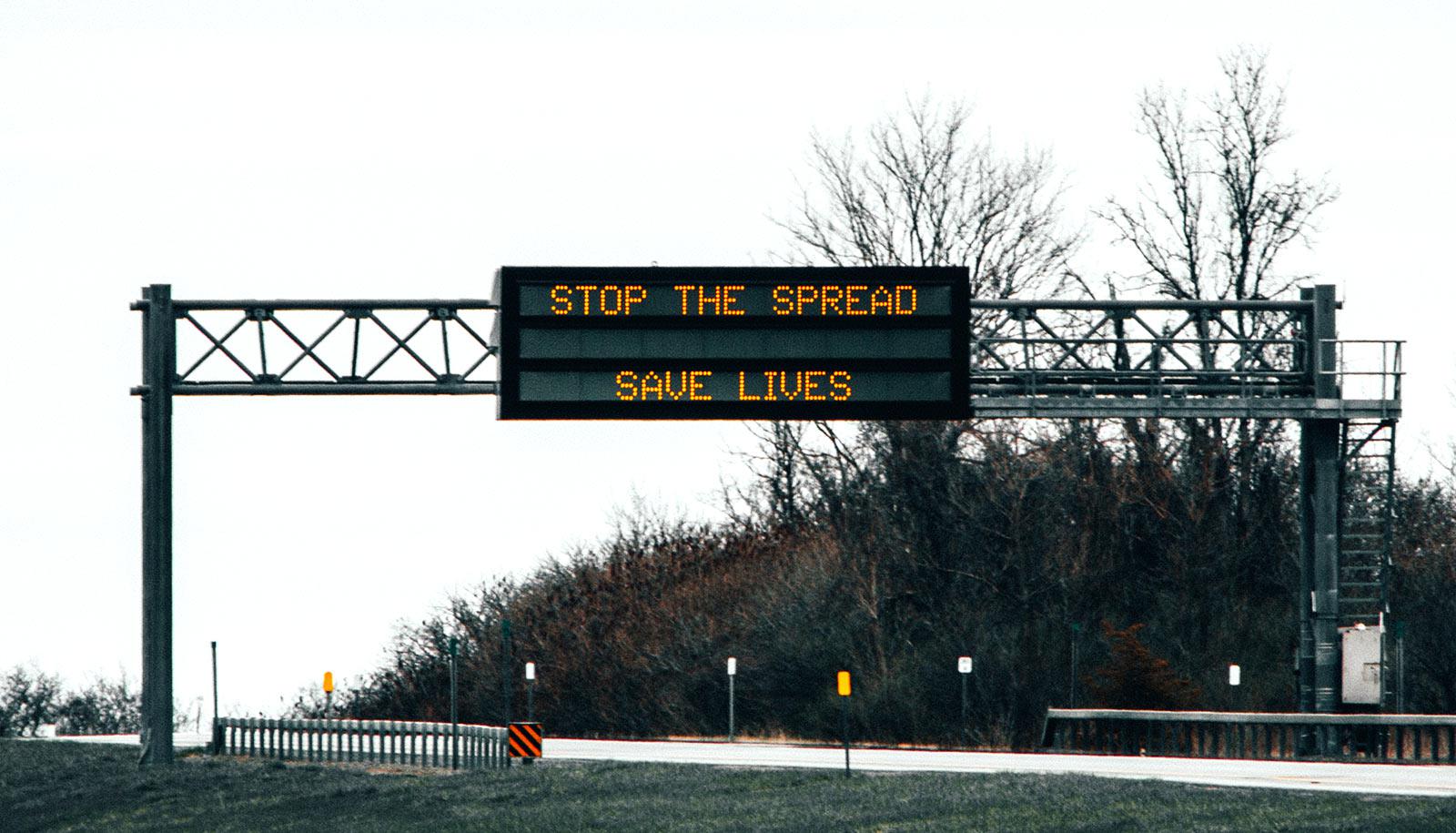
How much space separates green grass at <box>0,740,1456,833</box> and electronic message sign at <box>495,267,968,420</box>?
17.8 feet

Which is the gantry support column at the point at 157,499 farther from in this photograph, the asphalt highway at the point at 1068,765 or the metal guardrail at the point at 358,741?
the asphalt highway at the point at 1068,765

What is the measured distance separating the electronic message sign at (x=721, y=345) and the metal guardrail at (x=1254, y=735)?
831 cm

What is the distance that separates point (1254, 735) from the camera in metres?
38.5

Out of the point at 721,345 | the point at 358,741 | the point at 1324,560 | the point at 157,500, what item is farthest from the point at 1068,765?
the point at 157,500

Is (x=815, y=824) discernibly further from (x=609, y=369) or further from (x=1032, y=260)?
(x=1032, y=260)

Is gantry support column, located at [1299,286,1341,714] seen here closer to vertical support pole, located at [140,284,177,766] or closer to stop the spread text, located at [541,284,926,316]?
stop the spread text, located at [541,284,926,316]

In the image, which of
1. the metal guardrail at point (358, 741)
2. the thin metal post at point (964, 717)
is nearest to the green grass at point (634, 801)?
the metal guardrail at point (358, 741)

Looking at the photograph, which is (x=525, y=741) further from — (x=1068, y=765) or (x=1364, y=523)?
(x=1364, y=523)

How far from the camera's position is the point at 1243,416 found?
3697 cm

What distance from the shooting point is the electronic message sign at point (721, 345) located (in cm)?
3353

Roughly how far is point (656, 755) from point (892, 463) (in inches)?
734

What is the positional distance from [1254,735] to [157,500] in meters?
18.5

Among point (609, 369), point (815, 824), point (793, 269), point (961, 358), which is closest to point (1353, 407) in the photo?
point (961, 358)

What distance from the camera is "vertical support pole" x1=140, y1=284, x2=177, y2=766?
3659 cm
